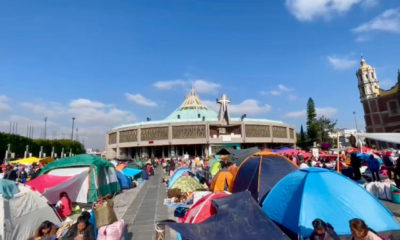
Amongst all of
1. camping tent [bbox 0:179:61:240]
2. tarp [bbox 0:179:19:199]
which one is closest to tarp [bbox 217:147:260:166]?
camping tent [bbox 0:179:61:240]

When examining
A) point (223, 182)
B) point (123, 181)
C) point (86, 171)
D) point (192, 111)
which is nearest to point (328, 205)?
point (223, 182)

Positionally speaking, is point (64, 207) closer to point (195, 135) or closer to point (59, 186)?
point (59, 186)

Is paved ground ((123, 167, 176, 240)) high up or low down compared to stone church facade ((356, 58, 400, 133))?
down

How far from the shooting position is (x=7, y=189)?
20.6 feet

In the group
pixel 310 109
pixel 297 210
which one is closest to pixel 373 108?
pixel 310 109

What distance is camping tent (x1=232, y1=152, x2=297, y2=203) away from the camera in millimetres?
8219

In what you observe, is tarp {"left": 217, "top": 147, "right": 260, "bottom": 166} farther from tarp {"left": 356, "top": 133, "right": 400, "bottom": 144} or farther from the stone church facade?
the stone church facade

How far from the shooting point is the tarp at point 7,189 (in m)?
6.01

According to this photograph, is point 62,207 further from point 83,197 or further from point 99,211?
point 99,211

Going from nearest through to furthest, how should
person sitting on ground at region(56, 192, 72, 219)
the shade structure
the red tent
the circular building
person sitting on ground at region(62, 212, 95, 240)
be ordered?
1. person sitting on ground at region(62, 212, 95, 240)
2. the shade structure
3. person sitting on ground at region(56, 192, 72, 219)
4. the red tent
5. the circular building

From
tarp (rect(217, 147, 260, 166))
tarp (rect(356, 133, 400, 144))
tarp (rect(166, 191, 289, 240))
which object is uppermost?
tarp (rect(356, 133, 400, 144))

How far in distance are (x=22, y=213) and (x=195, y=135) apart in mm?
51123

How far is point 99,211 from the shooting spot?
16.1ft

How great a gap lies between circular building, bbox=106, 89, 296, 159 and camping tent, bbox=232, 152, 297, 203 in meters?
45.7
